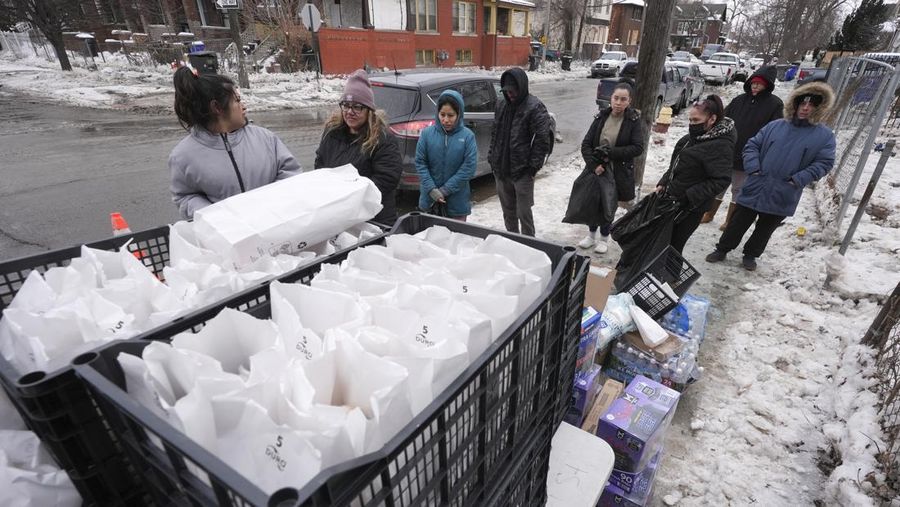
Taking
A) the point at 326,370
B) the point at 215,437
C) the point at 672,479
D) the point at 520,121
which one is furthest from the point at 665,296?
the point at 215,437

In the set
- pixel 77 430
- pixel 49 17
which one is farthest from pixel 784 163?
pixel 49 17

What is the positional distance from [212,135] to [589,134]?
364 centimetres

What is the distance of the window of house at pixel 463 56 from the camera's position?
28.3 metres

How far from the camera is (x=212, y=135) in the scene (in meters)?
2.30

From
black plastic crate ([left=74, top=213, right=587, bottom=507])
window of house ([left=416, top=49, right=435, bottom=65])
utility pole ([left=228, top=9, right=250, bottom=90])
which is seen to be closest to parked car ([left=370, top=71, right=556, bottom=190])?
black plastic crate ([left=74, top=213, right=587, bottom=507])

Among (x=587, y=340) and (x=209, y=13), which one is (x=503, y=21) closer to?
(x=209, y=13)

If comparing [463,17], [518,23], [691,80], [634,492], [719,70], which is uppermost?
[463,17]

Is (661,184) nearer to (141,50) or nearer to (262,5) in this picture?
(262,5)

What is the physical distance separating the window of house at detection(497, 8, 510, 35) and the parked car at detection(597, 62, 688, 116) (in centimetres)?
2189

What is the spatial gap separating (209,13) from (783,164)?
34425mm

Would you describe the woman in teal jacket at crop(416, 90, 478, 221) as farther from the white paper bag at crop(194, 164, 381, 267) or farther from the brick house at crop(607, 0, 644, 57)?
the brick house at crop(607, 0, 644, 57)

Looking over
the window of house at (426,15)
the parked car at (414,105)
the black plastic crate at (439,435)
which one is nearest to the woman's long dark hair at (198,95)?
the black plastic crate at (439,435)

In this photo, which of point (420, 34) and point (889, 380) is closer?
point (889, 380)

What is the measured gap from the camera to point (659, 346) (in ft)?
9.37
